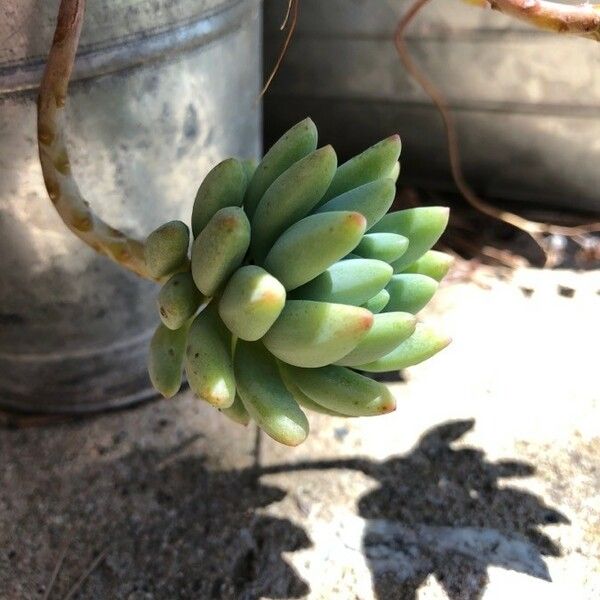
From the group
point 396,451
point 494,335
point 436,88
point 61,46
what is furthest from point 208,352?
point 436,88

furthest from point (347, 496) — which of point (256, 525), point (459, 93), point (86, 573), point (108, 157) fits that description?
point (459, 93)

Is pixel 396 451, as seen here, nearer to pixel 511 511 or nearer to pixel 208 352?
pixel 511 511

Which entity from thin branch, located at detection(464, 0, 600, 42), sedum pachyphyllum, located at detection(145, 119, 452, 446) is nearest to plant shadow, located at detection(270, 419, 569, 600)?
sedum pachyphyllum, located at detection(145, 119, 452, 446)

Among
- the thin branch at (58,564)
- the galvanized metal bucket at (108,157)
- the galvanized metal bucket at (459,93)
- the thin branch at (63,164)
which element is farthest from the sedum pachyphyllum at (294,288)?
the galvanized metal bucket at (459,93)

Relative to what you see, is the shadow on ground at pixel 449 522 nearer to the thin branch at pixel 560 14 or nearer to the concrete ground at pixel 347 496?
the concrete ground at pixel 347 496

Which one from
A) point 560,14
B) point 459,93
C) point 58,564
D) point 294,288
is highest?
point 560,14

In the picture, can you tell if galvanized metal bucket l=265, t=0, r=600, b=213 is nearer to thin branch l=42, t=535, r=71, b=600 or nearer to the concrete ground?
the concrete ground

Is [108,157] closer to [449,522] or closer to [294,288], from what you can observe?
[294,288]
